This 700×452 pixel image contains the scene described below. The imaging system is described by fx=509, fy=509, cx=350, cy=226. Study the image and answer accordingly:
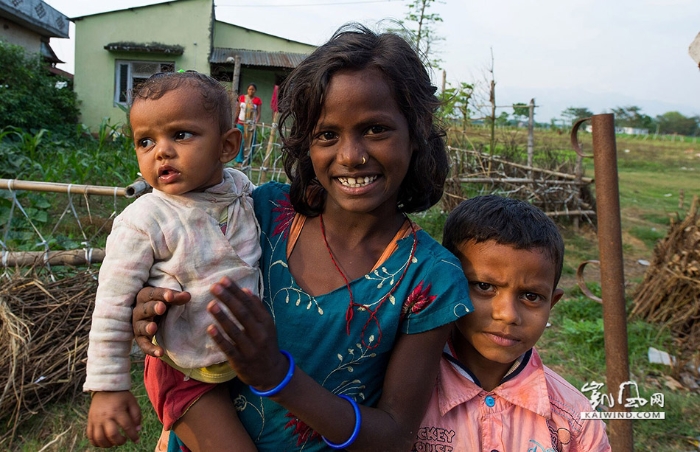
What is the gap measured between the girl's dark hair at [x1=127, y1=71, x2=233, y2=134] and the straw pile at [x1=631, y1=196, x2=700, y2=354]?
168 inches

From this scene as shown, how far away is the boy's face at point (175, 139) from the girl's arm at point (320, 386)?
0.46m

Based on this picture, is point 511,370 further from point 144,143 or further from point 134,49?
point 134,49

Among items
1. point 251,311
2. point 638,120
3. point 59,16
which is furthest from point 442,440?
point 638,120

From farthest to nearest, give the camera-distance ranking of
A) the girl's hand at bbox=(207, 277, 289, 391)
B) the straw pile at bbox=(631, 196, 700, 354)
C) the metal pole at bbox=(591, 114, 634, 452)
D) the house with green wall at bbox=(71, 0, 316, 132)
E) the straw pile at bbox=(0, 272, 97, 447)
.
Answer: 1. the house with green wall at bbox=(71, 0, 316, 132)
2. the straw pile at bbox=(631, 196, 700, 354)
3. the straw pile at bbox=(0, 272, 97, 447)
4. the metal pole at bbox=(591, 114, 634, 452)
5. the girl's hand at bbox=(207, 277, 289, 391)

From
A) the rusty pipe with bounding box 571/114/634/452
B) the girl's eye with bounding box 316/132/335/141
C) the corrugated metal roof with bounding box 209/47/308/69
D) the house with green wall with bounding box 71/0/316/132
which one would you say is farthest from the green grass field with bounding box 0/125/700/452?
the house with green wall with bounding box 71/0/316/132

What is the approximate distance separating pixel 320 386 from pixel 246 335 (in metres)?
0.22

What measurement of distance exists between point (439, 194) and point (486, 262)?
0.23m

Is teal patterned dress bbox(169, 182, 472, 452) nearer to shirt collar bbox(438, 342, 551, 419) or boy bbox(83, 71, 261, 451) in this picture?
boy bbox(83, 71, 261, 451)

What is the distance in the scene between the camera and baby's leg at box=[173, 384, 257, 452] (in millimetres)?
1147

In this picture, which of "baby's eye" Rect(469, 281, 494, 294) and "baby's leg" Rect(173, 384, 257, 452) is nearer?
"baby's leg" Rect(173, 384, 257, 452)

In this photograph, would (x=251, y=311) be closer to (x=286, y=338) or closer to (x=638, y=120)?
(x=286, y=338)

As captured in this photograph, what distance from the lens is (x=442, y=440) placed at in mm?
1276

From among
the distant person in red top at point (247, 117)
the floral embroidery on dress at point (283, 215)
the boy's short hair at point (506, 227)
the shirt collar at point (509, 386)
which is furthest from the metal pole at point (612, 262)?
the distant person in red top at point (247, 117)

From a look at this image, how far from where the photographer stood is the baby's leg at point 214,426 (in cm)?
115
